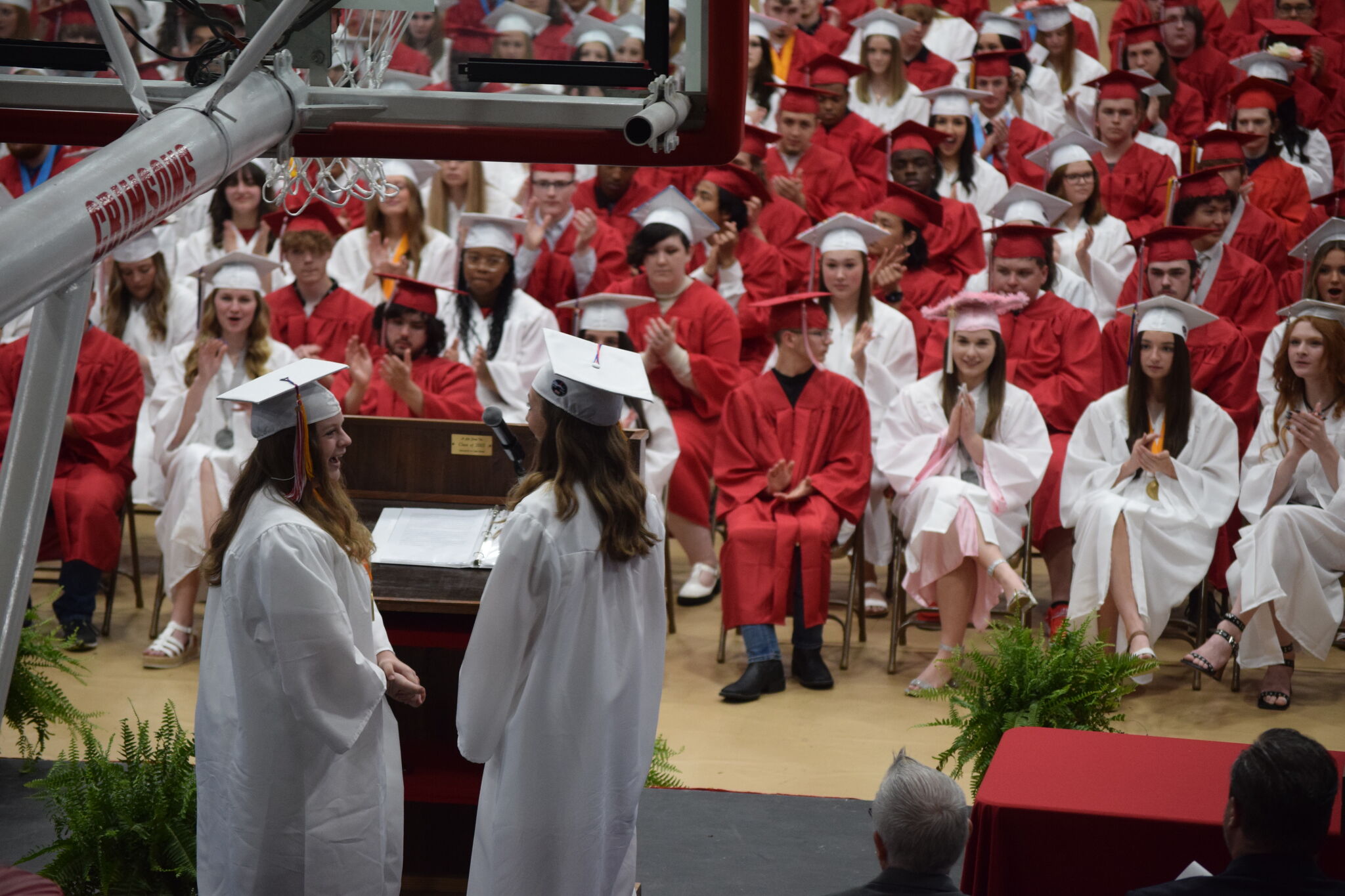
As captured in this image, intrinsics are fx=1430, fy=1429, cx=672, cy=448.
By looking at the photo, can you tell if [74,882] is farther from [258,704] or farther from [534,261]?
[534,261]

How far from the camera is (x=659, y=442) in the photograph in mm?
7039

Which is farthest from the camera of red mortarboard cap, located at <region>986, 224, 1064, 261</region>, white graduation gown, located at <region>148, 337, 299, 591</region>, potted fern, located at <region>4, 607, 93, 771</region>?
red mortarboard cap, located at <region>986, 224, 1064, 261</region>

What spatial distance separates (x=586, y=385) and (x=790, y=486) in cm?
339

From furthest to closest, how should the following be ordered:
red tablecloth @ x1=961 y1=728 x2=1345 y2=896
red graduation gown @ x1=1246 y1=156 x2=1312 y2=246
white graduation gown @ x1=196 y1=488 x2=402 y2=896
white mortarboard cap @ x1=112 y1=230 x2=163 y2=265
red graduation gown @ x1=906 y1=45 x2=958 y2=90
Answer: red graduation gown @ x1=906 y1=45 x2=958 y2=90 < red graduation gown @ x1=1246 y1=156 x2=1312 y2=246 < white mortarboard cap @ x1=112 y1=230 x2=163 y2=265 < white graduation gown @ x1=196 y1=488 x2=402 y2=896 < red tablecloth @ x1=961 y1=728 x2=1345 y2=896

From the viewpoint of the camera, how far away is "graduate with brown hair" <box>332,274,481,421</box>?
6.69 m

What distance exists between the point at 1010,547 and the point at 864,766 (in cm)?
152

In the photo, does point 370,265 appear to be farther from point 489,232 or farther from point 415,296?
point 415,296

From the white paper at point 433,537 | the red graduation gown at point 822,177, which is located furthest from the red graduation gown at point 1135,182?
the white paper at point 433,537

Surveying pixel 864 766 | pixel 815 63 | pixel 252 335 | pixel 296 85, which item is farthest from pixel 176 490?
pixel 815 63

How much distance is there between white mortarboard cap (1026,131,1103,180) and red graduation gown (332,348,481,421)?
4302 mm

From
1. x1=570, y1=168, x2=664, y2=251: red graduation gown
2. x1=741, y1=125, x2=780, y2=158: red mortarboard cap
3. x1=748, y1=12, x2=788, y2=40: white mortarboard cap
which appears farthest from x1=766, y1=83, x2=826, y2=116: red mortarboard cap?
x1=748, y1=12, x2=788, y2=40: white mortarboard cap

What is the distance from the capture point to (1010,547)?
6.35 meters

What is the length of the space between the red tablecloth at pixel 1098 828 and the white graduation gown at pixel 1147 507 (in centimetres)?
301

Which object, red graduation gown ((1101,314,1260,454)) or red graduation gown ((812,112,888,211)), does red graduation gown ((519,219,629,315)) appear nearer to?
red graduation gown ((812,112,888,211))
